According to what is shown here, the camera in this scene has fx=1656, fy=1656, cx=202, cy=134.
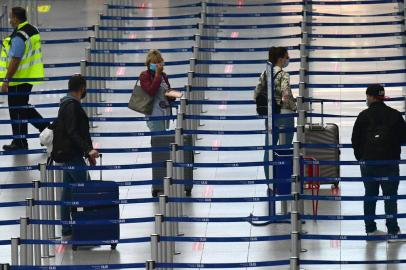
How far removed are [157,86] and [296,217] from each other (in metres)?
5.59

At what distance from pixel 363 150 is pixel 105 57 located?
27.1ft

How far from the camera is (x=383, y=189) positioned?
18438 millimetres

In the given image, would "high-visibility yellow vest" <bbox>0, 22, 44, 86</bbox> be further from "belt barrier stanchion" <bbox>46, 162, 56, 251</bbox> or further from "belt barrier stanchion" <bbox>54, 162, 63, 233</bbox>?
"belt barrier stanchion" <bbox>46, 162, 56, 251</bbox>

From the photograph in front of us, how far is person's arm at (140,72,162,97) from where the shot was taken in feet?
68.9

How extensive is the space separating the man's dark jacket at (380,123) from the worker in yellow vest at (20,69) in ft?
17.5

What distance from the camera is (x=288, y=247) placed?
59.5 feet

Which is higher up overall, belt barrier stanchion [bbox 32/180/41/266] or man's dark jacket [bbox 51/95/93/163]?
man's dark jacket [bbox 51/95/93/163]

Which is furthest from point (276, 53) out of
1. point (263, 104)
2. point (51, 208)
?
point (51, 208)

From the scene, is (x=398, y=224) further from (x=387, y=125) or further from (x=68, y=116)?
(x=68, y=116)

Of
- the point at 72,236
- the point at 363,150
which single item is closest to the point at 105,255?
the point at 72,236

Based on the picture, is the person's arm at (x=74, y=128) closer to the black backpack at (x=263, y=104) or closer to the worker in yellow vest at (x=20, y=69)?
the black backpack at (x=263, y=104)

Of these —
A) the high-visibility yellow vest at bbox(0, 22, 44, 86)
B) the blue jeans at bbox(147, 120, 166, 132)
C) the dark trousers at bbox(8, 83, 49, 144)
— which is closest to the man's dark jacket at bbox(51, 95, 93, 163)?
the blue jeans at bbox(147, 120, 166, 132)

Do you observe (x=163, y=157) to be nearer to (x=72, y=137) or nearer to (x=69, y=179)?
(x=69, y=179)

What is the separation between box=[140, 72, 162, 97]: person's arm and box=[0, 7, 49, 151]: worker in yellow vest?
177cm
